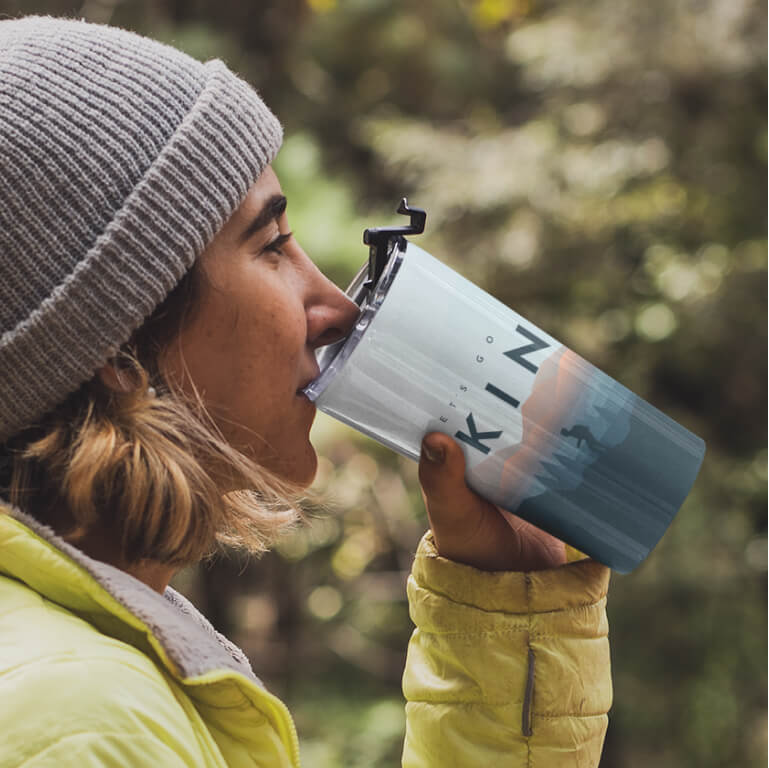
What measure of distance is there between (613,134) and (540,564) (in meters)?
2.93

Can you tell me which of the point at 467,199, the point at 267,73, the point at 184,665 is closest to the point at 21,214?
the point at 184,665

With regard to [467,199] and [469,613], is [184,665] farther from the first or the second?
[467,199]

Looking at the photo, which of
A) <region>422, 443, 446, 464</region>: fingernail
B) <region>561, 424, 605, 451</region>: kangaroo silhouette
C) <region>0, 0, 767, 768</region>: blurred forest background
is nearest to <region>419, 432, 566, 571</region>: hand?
<region>422, 443, 446, 464</region>: fingernail

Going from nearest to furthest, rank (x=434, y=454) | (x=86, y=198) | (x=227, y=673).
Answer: (x=227, y=673) → (x=86, y=198) → (x=434, y=454)

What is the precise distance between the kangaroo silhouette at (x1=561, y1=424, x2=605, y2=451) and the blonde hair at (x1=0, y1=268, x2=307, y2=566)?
1.03ft

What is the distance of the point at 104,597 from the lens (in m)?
0.79

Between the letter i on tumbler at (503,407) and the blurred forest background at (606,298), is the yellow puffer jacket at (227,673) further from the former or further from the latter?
the blurred forest background at (606,298)

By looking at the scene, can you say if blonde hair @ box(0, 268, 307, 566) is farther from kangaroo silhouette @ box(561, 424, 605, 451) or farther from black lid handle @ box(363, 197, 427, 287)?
kangaroo silhouette @ box(561, 424, 605, 451)

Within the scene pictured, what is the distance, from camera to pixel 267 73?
4.48 metres

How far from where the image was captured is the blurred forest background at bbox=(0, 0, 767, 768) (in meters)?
3.40

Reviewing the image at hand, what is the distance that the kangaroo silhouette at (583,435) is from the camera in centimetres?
99

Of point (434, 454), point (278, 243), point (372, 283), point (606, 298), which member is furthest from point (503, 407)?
point (606, 298)

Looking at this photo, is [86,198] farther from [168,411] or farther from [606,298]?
[606,298]

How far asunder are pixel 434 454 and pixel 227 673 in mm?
323
